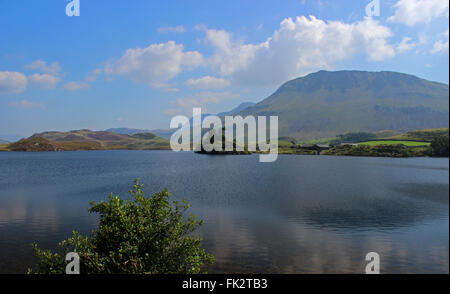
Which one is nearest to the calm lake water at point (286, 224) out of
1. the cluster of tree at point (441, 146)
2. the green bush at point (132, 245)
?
the green bush at point (132, 245)

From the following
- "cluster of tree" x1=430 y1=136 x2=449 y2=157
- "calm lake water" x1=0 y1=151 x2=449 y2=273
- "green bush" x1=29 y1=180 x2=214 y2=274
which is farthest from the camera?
"cluster of tree" x1=430 y1=136 x2=449 y2=157

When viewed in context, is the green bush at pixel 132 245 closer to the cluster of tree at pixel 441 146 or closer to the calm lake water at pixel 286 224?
the calm lake water at pixel 286 224

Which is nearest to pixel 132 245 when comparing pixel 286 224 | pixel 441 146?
pixel 286 224

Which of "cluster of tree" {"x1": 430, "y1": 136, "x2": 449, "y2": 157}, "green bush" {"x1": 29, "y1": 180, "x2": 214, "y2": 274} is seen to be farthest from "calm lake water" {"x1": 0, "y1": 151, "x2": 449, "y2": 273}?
"cluster of tree" {"x1": 430, "y1": 136, "x2": 449, "y2": 157}

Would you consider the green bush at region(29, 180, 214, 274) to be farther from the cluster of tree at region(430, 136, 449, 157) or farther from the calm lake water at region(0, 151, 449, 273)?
the cluster of tree at region(430, 136, 449, 157)

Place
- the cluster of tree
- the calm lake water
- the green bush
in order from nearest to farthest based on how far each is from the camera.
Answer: the green bush, the calm lake water, the cluster of tree

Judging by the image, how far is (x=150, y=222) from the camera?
19.5 meters

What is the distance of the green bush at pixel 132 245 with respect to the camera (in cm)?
1736

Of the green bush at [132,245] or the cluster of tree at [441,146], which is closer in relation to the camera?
the green bush at [132,245]

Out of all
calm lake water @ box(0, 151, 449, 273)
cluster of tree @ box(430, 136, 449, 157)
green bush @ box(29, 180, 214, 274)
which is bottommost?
calm lake water @ box(0, 151, 449, 273)

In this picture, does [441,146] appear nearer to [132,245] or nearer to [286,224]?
[286,224]

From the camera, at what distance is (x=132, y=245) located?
18.2 metres

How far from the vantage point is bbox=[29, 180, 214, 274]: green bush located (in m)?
17.4
